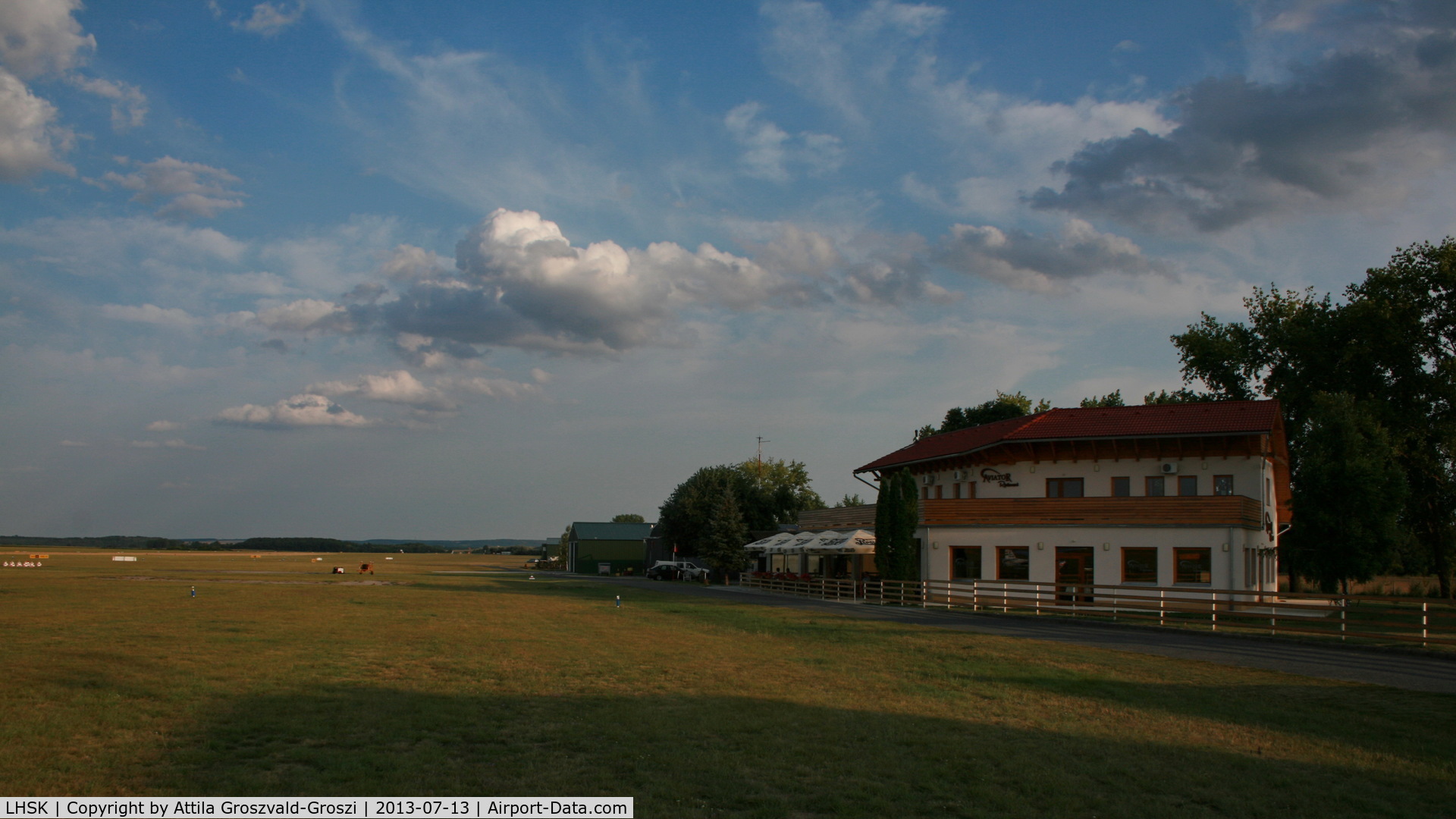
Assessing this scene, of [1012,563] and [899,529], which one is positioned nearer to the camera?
[1012,563]

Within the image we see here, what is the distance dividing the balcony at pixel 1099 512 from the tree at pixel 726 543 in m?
22.1

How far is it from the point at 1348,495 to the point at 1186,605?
1284 cm

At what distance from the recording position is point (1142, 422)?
112 ft

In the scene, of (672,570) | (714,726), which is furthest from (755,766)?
(672,570)

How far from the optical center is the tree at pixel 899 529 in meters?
37.4

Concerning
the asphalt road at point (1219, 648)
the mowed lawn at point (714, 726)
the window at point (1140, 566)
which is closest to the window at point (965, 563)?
the asphalt road at point (1219, 648)

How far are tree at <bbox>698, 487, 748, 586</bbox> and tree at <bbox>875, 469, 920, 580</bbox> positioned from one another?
67.0 ft

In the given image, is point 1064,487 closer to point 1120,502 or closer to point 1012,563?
point 1120,502

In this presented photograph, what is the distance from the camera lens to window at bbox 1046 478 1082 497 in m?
34.9

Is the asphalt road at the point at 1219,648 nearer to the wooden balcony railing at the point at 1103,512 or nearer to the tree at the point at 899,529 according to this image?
the wooden balcony railing at the point at 1103,512

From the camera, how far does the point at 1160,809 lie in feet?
23.5

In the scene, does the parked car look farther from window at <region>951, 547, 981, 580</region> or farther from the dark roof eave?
window at <region>951, 547, 981, 580</region>

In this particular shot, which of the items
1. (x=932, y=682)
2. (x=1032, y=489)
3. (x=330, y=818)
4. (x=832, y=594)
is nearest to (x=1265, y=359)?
(x=1032, y=489)

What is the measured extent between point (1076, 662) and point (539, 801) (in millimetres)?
12598
